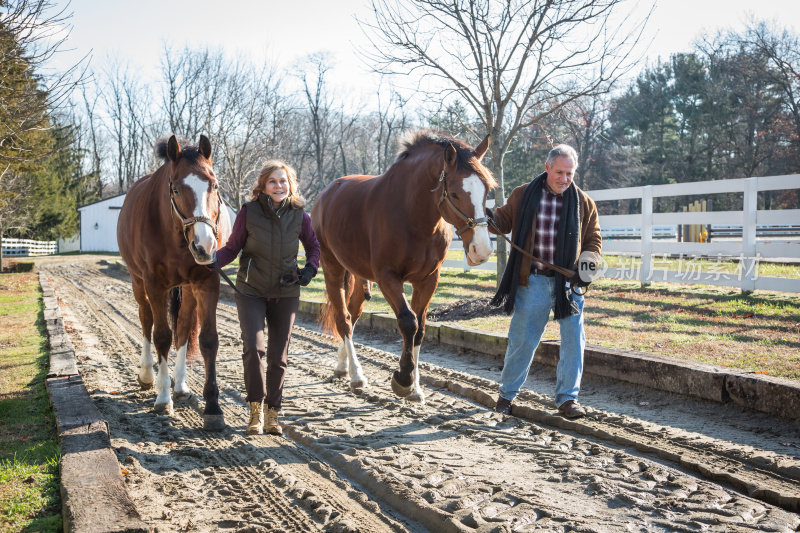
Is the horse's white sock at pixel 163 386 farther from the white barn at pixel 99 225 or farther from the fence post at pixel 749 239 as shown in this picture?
the white barn at pixel 99 225

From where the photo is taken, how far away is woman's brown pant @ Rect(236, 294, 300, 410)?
189 inches

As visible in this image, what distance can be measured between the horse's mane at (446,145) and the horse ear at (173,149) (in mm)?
1995

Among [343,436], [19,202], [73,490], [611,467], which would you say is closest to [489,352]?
[343,436]

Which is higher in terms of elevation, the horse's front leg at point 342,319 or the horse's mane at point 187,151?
the horse's mane at point 187,151

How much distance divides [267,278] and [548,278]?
85.3 inches

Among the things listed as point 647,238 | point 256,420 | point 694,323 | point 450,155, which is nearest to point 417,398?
point 256,420

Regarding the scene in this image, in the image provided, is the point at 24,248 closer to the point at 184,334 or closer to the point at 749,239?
the point at 184,334

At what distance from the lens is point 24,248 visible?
1766 inches

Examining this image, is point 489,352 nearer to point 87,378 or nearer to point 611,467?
point 611,467

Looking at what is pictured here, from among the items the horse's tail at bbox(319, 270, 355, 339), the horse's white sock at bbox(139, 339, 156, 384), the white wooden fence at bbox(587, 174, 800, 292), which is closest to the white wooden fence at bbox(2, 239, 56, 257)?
the white wooden fence at bbox(587, 174, 800, 292)

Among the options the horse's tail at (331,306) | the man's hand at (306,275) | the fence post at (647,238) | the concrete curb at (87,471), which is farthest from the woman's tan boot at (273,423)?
the fence post at (647,238)

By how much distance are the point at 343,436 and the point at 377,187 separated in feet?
8.28

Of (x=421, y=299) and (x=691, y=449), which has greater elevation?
(x=421, y=299)

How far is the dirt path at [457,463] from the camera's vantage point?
3.20 m
